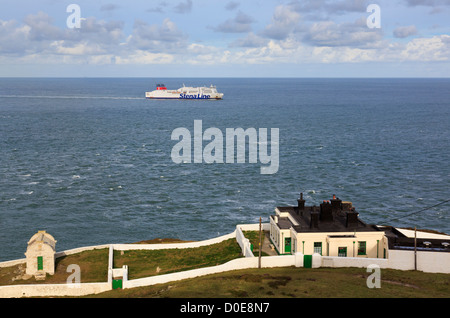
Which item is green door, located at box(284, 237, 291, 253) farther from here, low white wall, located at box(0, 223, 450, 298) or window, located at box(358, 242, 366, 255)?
window, located at box(358, 242, 366, 255)

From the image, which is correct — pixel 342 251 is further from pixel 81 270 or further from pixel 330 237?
pixel 81 270

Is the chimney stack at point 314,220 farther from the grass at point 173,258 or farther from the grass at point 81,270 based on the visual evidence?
the grass at point 81,270

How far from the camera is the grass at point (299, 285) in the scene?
3284 centimetres

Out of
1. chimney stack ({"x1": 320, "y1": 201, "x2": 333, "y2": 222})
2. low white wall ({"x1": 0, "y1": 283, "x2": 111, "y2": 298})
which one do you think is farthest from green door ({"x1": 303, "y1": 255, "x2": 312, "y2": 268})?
low white wall ({"x1": 0, "y1": 283, "x2": 111, "y2": 298})

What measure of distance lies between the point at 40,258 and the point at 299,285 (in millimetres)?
23728

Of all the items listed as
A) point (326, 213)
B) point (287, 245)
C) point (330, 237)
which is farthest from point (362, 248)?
point (287, 245)

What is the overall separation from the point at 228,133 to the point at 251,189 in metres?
60.2

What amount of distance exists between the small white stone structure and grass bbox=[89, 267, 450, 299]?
7.58m

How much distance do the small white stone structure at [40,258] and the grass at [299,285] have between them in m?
7.58

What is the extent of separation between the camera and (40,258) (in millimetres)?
43406

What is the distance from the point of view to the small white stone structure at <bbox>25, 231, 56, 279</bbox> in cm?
4322

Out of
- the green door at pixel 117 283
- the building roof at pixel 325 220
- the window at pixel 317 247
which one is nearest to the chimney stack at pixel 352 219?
the building roof at pixel 325 220
